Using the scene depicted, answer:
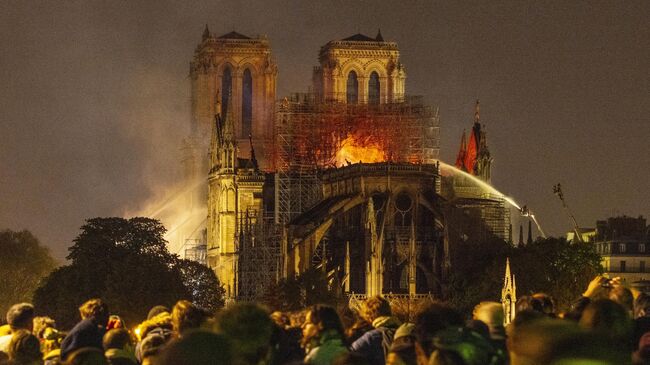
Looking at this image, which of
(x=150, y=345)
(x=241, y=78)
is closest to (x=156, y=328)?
(x=150, y=345)

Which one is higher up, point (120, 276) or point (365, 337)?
point (120, 276)

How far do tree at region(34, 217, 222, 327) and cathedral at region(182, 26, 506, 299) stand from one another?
7687mm

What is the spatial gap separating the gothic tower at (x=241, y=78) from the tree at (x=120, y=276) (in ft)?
115

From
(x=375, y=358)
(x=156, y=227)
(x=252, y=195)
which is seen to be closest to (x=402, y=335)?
(x=375, y=358)

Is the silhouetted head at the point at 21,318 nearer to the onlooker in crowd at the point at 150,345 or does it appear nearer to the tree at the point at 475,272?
the onlooker in crowd at the point at 150,345

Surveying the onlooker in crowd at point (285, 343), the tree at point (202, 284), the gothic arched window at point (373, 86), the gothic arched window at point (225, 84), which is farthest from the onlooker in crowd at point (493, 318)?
the gothic arched window at point (225, 84)

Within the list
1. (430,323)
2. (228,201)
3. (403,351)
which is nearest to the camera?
(430,323)

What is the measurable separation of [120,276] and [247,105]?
51.7m

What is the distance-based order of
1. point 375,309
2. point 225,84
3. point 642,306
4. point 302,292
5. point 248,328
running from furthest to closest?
point 225,84 → point 302,292 → point 375,309 → point 642,306 → point 248,328

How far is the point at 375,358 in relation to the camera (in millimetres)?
18453

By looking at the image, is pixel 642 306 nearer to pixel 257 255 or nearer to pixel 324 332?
pixel 324 332

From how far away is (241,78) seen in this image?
136625mm

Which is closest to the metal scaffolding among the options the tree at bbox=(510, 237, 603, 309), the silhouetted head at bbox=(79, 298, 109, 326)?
the tree at bbox=(510, 237, 603, 309)

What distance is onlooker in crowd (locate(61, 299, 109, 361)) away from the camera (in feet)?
63.8
